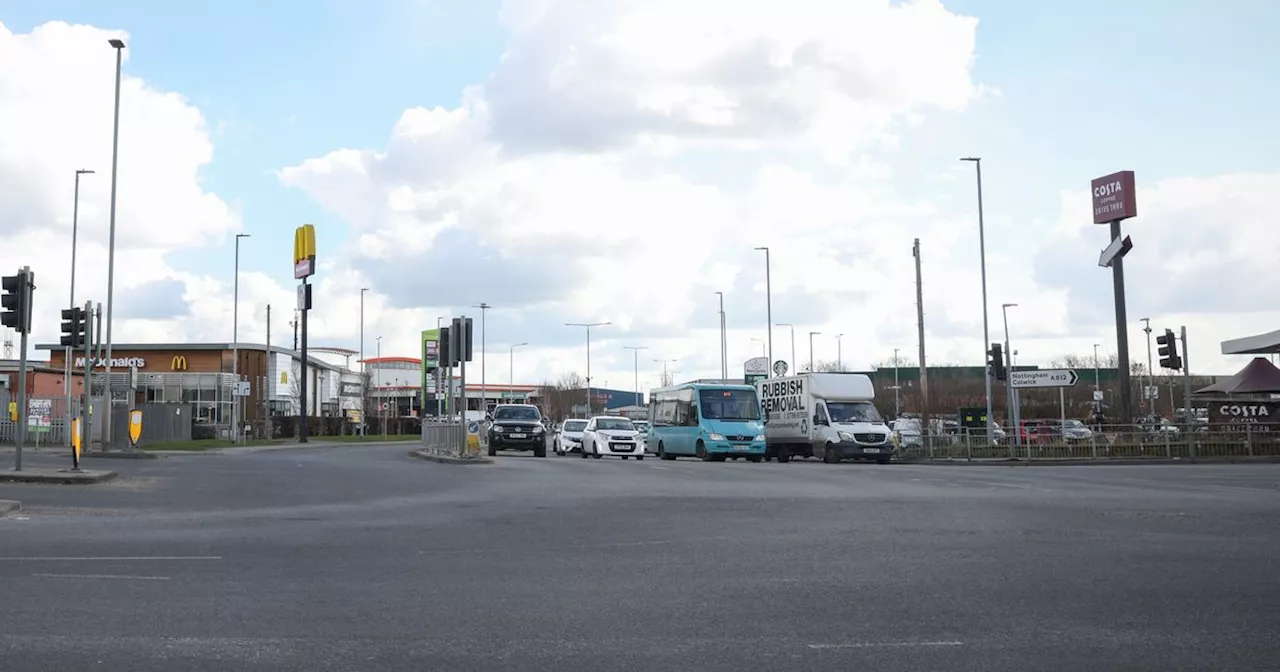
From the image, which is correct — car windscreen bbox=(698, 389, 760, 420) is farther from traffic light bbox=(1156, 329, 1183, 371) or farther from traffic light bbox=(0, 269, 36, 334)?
traffic light bbox=(0, 269, 36, 334)

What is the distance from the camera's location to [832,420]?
3888 centimetres

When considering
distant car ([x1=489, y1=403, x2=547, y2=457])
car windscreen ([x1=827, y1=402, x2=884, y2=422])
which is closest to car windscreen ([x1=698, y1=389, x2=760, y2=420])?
car windscreen ([x1=827, y1=402, x2=884, y2=422])

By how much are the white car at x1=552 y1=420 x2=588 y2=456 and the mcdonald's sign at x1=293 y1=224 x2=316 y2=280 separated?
14883mm

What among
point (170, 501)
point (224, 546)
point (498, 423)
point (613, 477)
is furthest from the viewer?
point (498, 423)

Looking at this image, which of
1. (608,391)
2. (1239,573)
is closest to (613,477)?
(1239,573)

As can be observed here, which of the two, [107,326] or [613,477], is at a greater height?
[107,326]

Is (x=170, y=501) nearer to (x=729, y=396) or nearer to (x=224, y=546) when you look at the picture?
(x=224, y=546)

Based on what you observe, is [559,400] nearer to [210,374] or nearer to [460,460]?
[210,374]

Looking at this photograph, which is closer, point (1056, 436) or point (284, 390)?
point (1056, 436)

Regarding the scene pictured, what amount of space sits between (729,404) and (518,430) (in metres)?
8.54

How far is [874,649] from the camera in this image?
734cm

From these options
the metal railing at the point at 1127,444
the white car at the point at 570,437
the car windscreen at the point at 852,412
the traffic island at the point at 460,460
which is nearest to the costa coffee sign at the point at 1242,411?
the metal railing at the point at 1127,444

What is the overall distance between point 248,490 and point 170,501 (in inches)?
108

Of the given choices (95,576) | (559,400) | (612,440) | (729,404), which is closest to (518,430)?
(612,440)
